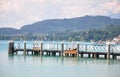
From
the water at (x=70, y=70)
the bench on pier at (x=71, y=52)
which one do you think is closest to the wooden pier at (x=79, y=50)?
the bench on pier at (x=71, y=52)

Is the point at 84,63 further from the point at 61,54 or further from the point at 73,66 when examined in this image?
the point at 61,54

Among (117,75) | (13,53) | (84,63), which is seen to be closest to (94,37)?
(13,53)

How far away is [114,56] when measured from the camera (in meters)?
47.8

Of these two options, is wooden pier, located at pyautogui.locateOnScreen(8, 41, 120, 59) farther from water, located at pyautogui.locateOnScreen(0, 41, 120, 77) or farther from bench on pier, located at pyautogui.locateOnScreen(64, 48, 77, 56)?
water, located at pyautogui.locateOnScreen(0, 41, 120, 77)

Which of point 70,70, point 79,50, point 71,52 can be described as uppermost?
point 79,50

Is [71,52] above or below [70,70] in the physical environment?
above

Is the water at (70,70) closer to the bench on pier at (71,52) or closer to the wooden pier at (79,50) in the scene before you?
the wooden pier at (79,50)

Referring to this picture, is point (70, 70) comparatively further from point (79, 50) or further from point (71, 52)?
point (71, 52)

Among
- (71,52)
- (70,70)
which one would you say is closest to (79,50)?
(71,52)

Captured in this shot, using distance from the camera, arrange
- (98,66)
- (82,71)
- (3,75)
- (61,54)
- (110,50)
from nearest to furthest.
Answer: (3,75)
(82,71)
(98,66)
(110,50)
(61,54)

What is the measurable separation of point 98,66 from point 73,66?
2.40 metres

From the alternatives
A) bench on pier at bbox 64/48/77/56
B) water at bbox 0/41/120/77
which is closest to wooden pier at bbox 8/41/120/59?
bench on pier at bbox 64/48/77/56

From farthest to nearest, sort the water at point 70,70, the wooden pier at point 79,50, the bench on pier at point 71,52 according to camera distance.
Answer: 1. the bench on pier at point 71,52
2. the wooden pier at point 79,50
3. the water at point 70,70

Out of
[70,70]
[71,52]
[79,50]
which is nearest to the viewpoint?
[70,70]
